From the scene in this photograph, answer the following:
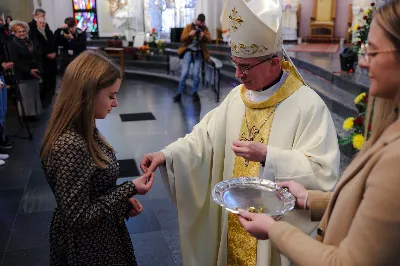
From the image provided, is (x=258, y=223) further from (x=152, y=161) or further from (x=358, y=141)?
(x=358, y=141)

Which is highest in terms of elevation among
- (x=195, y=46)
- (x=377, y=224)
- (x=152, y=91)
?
(x=377, y=224)

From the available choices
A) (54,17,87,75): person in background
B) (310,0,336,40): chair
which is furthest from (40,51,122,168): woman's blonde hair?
(310,0,336,40): chair

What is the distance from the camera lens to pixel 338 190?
3.58 feet

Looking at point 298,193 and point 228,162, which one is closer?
point 298,193

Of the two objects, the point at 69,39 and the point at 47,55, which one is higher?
the point at 69,39

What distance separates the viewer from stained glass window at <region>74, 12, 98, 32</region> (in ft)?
50.1

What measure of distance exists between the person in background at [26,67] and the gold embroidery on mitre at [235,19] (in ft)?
15.7

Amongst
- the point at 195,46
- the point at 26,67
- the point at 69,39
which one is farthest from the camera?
the point at 69,39

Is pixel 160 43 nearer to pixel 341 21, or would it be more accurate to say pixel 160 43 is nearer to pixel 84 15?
pixel 84 15

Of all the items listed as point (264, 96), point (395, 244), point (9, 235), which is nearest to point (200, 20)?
point (9, 235)

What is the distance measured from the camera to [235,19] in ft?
6.56

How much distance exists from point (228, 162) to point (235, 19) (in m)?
0.68

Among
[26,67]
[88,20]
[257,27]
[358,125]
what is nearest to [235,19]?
[257,27]

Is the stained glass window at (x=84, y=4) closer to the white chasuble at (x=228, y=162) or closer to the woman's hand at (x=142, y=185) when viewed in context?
the white chasuble at (x=228, y=162)
